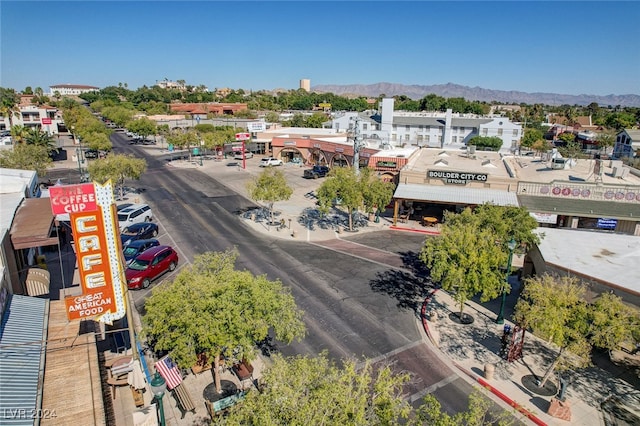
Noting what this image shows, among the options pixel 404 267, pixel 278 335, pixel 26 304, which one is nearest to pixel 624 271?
pixel 404 267

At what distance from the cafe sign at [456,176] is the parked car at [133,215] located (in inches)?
981

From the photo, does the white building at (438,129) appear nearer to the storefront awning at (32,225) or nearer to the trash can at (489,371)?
the storefront awning at (32,225)

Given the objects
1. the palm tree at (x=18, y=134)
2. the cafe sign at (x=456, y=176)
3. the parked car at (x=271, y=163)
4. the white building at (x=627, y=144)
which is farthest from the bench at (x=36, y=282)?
the white building at (x=627, y=144)

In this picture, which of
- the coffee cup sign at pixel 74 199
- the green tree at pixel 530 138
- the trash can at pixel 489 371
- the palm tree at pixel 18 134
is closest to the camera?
the coffee cup sign at pixel 74 199

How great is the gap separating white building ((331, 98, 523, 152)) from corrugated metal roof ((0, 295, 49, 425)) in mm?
73766

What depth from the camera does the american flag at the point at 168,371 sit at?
1301 centimetres

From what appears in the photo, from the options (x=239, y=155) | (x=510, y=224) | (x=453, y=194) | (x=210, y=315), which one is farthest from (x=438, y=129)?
(x=210, y=315)

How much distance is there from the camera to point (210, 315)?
39.7 ft

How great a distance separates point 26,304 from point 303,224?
23.3 metres

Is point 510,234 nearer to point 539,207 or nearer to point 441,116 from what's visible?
point 539,207

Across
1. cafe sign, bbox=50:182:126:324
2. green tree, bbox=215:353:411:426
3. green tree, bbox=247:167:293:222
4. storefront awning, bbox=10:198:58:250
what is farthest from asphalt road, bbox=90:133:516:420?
cafe sign, bbox=50:182:126:324

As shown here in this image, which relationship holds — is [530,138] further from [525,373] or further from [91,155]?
[91,155]

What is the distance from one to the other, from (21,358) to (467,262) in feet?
55.3

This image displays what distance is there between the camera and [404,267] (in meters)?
26.9
